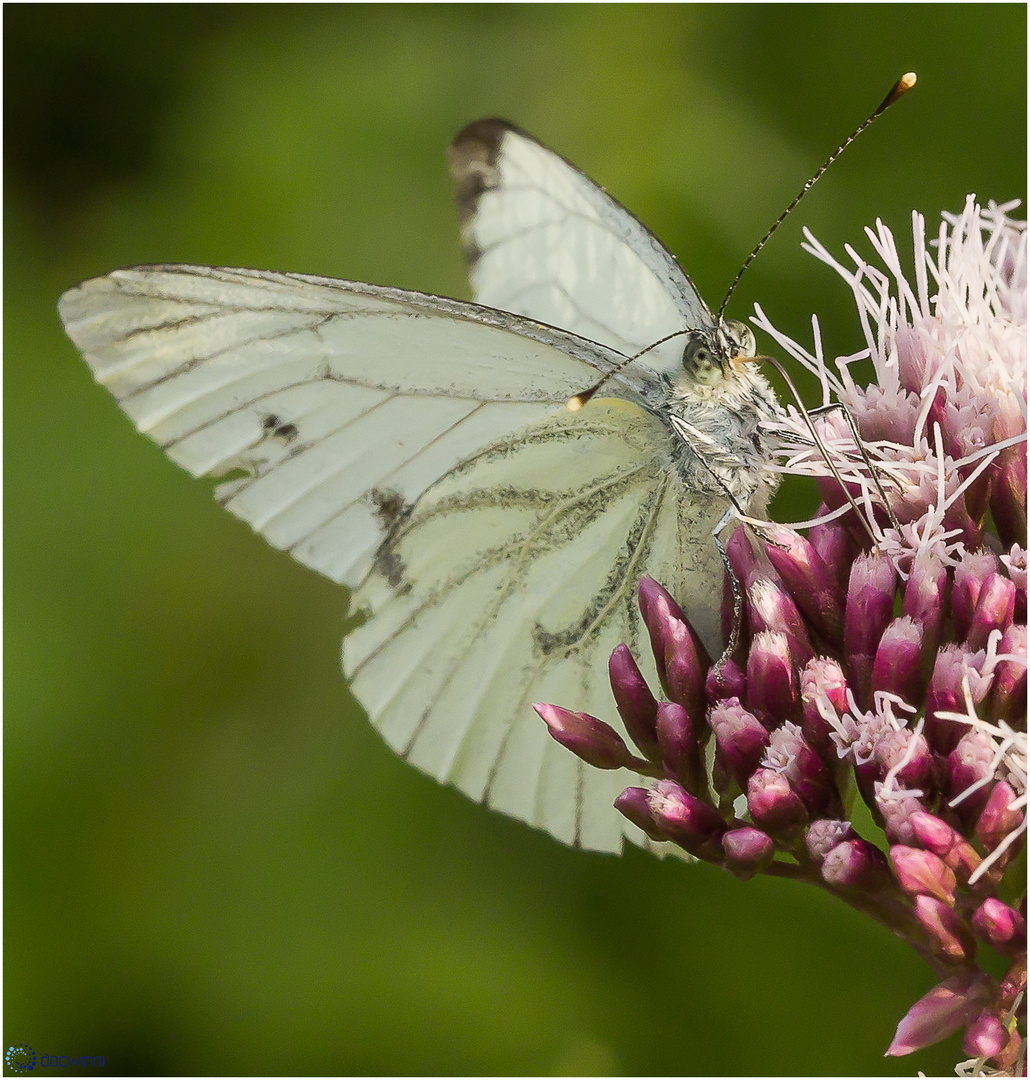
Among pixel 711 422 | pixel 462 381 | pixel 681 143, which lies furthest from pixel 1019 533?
pixel 681 143

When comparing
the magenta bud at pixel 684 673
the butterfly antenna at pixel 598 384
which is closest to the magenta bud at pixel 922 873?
the magenta bud at pixel 684 673

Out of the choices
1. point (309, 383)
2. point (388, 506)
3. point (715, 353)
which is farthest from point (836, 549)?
point (309, 383)

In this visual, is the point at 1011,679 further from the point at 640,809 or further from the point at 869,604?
the point at 640,809

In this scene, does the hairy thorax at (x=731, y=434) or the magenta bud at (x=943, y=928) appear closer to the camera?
the magenta bud at (x=943, y=928)

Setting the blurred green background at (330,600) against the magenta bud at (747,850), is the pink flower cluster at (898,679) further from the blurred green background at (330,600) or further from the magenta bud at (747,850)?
the blurred green background at (330,600)

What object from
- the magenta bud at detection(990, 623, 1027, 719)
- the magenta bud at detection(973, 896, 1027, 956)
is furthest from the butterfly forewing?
the magenta bud at detection(973, 896, 1027, 956)

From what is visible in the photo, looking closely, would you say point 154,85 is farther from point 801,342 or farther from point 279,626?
point 801,342
